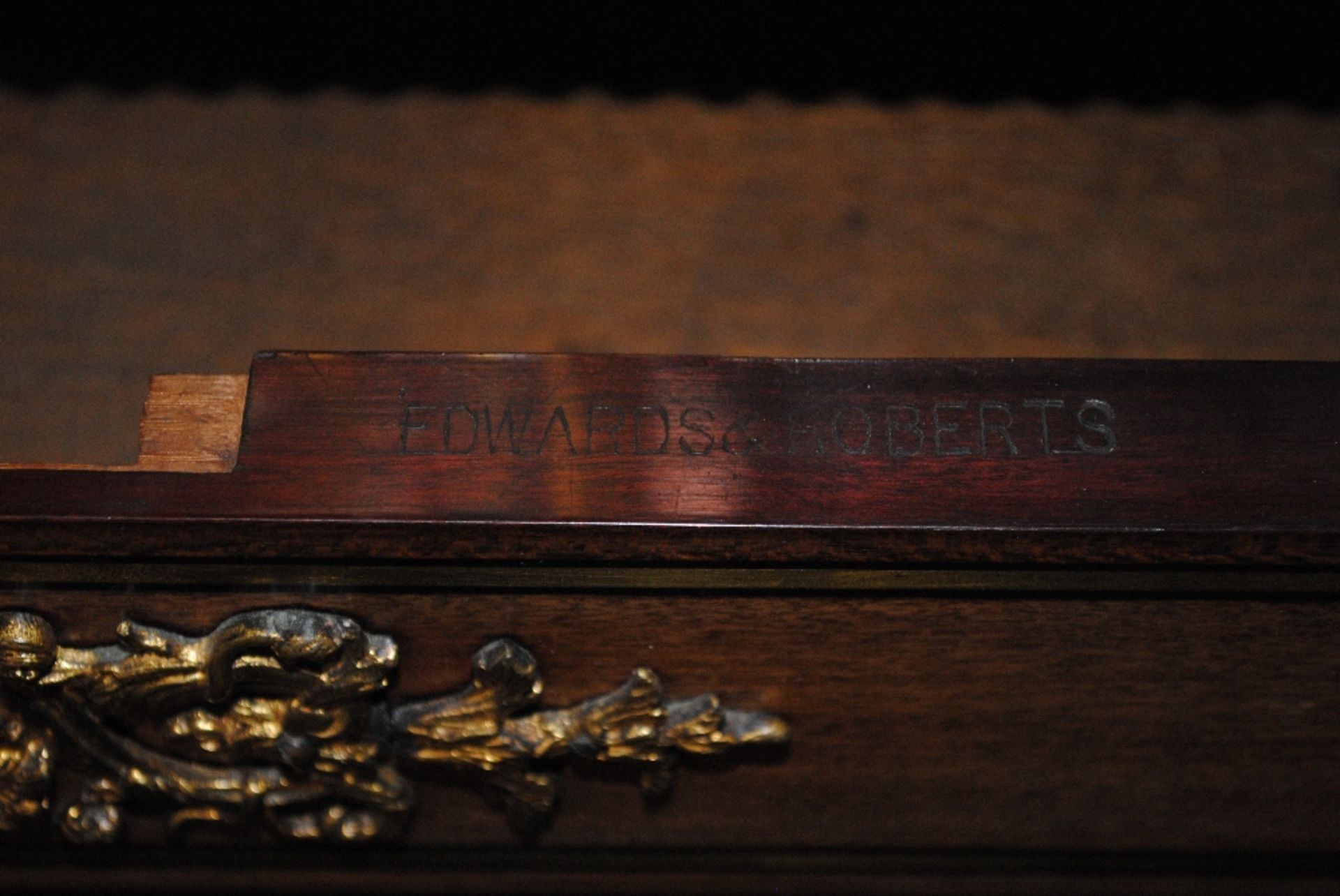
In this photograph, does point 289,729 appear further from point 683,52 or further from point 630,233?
point 683,52

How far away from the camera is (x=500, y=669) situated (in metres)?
0.62

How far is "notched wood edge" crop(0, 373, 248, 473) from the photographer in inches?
22.8

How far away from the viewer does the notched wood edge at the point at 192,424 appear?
58 cm

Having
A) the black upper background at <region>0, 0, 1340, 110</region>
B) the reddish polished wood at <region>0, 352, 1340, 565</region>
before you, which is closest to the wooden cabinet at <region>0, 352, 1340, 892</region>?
the reddish polished wood at <region>0, 352, 1340, 565</region>

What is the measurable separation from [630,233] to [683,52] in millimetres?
193

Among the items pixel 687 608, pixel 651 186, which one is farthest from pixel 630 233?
pixel 687 608

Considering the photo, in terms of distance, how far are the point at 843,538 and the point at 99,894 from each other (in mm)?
594

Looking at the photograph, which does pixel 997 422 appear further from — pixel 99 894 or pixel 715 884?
pixel 99 894

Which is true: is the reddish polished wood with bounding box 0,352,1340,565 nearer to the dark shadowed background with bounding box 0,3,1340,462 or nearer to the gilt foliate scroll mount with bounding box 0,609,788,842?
the gilt foliate scroll mount with bounding box 0,609,788,842

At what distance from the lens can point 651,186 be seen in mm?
1230

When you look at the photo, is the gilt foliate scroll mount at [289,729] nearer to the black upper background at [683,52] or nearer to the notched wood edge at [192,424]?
the notched wood edge at [192,424]

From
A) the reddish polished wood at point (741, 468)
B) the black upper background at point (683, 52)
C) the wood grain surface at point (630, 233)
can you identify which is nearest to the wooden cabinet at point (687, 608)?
the reddish polished wood at point (741, 468)

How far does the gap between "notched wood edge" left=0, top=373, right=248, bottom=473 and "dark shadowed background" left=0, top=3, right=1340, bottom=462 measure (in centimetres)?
55

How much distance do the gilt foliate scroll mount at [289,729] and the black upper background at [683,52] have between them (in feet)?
2.46
